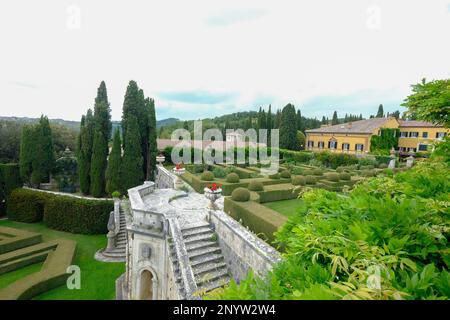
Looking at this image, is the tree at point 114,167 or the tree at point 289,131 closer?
the tree at point 114,167

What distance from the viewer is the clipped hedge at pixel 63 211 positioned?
1961 centimetres

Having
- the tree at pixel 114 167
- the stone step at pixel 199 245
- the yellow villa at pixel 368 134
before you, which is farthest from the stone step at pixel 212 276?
the yellow villa at pixel 368 134

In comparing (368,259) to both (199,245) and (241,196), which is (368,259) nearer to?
(199,245)

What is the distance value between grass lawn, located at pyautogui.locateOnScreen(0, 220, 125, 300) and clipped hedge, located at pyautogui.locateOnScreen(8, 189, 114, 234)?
852mm

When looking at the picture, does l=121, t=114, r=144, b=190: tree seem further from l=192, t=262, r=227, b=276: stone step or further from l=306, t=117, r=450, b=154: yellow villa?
l=306, t=117, r=450, b=154: yellow villa

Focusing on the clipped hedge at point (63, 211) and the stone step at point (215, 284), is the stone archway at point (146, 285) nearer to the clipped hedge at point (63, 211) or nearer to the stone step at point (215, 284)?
the stone step at point (215, 284)

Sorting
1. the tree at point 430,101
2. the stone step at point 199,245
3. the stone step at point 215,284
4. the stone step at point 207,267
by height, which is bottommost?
the stone step at point 215,284

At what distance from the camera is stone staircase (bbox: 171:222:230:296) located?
784cm

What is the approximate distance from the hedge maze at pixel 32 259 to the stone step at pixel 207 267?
9.30 m

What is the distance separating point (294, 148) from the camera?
1726 inches
